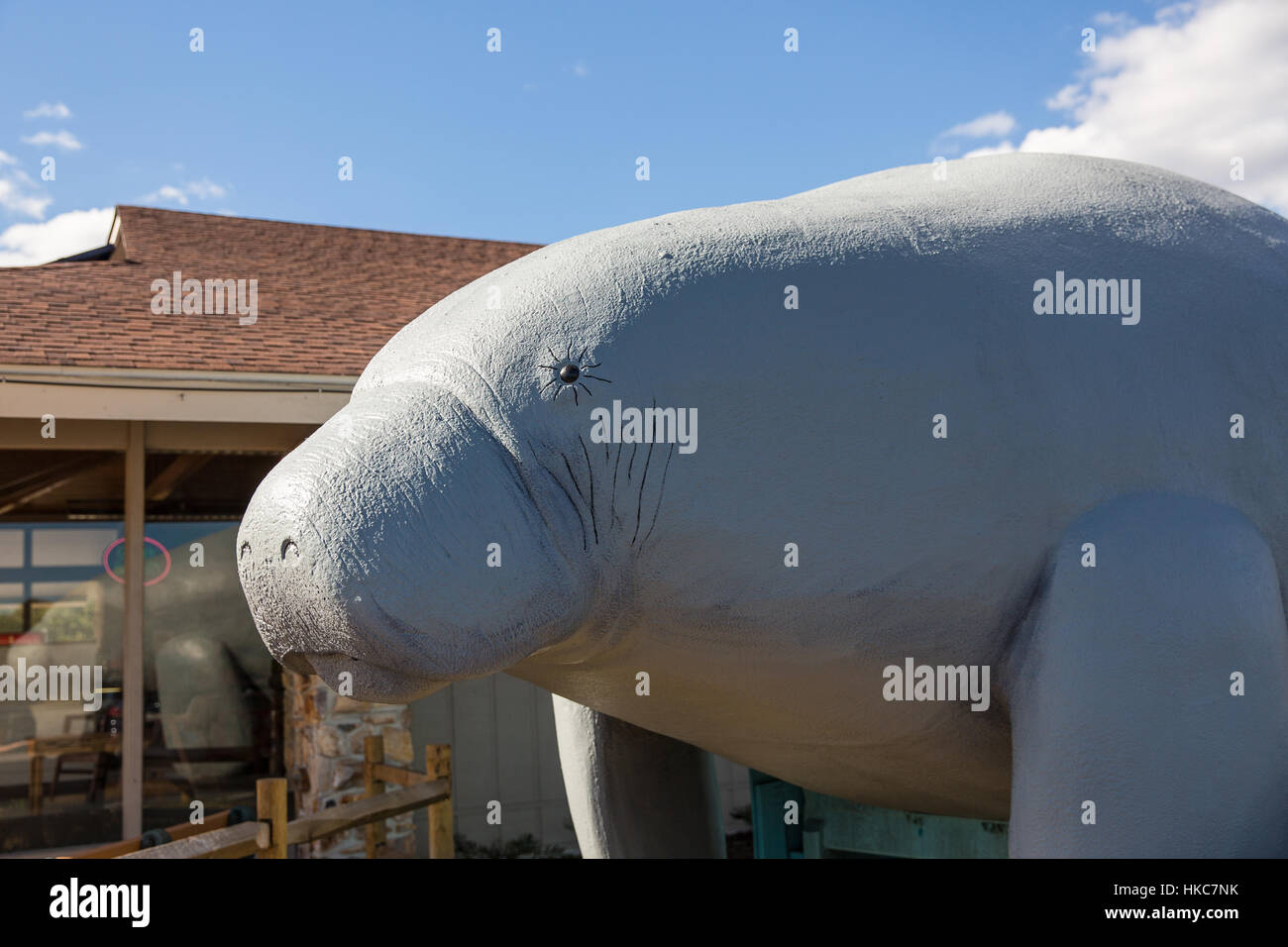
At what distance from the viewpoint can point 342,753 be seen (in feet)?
25.8

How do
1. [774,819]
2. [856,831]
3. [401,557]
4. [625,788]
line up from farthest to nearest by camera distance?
[774,819] < [856,831] < [625,788] < [401,557]

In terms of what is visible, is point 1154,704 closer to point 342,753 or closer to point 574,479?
point 574,479

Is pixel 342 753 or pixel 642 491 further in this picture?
pixel 342 753

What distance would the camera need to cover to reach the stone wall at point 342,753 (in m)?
7.84

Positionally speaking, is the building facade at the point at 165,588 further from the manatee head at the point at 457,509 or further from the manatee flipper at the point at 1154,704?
the manatee flipper at the point at 1154,704

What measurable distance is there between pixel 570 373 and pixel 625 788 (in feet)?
4.86

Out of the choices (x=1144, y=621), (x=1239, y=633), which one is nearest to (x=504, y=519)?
(x=1144, y=621)

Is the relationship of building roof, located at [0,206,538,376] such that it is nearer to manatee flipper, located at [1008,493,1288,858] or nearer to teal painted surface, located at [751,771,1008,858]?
teal painted surface, located at [751,771,1008,858]

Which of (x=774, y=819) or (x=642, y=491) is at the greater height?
(x=642, y=491)

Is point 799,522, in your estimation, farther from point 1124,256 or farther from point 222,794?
point 222,794

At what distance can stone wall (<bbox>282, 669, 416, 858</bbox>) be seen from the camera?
7844mm

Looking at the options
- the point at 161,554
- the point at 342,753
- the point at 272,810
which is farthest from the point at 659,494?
the point at 161,554

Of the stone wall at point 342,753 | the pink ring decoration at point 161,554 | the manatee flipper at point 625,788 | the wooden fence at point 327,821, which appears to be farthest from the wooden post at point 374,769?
the manatee flipper at point 625,788

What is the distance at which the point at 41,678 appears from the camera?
8602 millimetres
